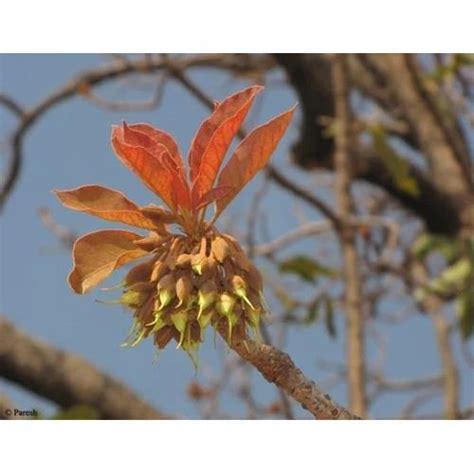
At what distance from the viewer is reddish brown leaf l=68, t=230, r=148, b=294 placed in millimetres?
430

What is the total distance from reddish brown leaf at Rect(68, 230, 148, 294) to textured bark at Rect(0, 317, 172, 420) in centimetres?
140

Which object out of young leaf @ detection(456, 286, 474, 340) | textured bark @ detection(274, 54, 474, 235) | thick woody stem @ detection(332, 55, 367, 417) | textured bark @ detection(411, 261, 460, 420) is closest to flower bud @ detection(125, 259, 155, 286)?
thick woody stem @ detection(332, 55, 367, 417)

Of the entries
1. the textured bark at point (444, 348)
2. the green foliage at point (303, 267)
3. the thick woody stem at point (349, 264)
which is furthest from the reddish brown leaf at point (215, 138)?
the green foliage at point (303, 267)

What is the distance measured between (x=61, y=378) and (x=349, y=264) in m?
0.74

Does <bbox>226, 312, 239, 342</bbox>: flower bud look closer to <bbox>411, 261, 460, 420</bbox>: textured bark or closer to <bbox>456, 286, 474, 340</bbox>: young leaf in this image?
<bbox>411, 261, 460, 420</bbox>: textured bark

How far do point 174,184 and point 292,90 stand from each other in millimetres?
2119

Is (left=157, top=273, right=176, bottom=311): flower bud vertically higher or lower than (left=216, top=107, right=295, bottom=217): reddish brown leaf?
lower

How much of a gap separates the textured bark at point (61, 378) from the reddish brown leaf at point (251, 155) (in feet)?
4.59

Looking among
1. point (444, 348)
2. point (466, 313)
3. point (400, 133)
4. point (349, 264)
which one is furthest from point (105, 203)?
point (400, 133)

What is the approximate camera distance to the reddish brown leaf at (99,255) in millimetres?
430

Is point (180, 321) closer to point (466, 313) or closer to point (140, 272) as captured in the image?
point (140, 272)

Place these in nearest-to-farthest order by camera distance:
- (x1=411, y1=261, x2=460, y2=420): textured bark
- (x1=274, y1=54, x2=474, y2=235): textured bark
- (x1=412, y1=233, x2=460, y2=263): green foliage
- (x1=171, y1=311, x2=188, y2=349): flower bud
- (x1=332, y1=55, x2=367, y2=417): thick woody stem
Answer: (x1=171, y1=311, x2=188, y2=349): flower bud
(x1=332, y1=55, x2=367, y2=417): thick woody stem
(x1=411, y1=261, x2=460, y2=420): textured bark
(x1=412, y1=233, x2=460, y2=263): green foliage
(x1=274, y1=54, x2=474, y2=235): textured bark

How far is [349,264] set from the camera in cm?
132

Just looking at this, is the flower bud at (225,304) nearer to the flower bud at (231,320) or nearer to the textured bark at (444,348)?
the flower bud at (231,320)
